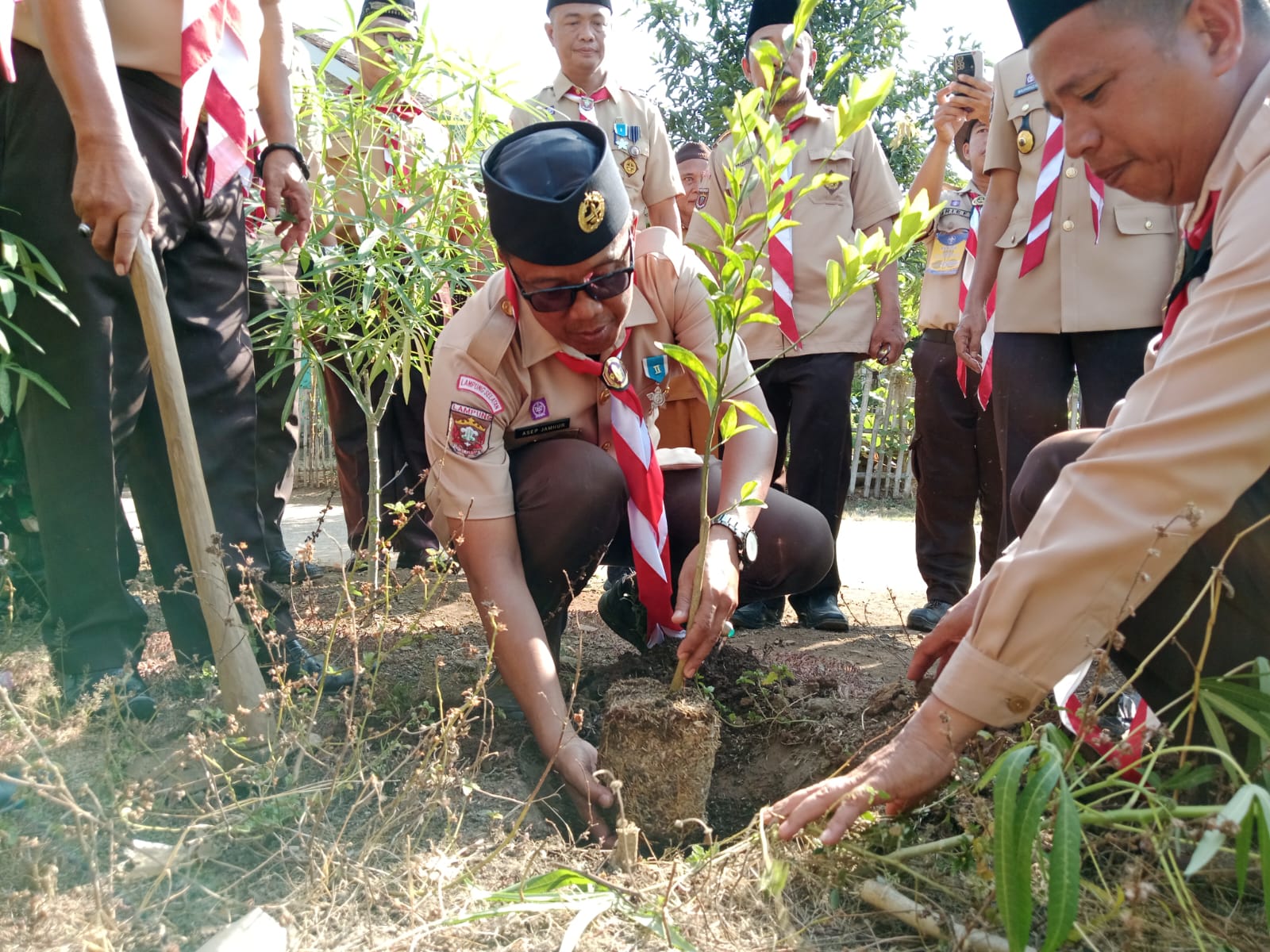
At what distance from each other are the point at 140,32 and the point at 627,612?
1833 millimetres

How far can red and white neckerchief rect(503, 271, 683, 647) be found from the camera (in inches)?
94.0

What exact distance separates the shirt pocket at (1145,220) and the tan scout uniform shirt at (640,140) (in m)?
1.85

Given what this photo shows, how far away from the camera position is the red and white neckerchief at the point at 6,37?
6.36 ft

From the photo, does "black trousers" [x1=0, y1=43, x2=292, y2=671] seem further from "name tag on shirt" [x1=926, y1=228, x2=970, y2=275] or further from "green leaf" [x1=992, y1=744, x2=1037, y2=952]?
"name tag on shirt" [x1=926, y1=228, x2=970, y2=275]

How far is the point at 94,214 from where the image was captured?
1856 millimetres

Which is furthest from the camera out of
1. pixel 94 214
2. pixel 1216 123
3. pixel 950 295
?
pixel 950 295

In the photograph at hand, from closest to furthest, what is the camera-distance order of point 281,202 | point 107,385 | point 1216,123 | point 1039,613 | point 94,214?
point 1039,613, point 1216,123, point 94,214, point 107,385, point 281,202

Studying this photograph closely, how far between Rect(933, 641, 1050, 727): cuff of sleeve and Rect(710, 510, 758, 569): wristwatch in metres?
0.90

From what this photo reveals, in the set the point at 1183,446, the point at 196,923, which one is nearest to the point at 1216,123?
the point at 1183,446

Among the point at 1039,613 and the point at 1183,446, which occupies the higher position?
the point at 1183,446

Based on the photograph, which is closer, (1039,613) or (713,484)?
(1039,613)

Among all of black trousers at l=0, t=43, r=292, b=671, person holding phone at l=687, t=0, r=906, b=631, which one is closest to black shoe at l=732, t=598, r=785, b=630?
person holding phone at l=687, t=0, r=906, b=631

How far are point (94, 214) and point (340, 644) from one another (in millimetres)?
1234

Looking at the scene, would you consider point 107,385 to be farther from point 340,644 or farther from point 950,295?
point 950,295
